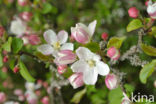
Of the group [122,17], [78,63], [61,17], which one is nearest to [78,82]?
[78,63]

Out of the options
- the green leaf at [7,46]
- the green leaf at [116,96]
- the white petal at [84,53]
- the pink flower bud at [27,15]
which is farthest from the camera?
the pink flower bud at [27,15]

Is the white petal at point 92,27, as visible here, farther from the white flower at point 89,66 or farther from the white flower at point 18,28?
the white flower at point 18,28

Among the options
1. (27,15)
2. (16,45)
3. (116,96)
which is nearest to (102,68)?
(116,96)

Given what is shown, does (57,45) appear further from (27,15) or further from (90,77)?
(27,15)

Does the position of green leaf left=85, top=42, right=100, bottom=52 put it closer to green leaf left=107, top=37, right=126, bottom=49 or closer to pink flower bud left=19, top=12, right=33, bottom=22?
green leaf left=107, top=37, right=126, bottom=49

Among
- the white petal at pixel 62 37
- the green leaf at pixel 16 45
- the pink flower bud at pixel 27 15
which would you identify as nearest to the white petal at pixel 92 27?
the white petal at pixel 62 37

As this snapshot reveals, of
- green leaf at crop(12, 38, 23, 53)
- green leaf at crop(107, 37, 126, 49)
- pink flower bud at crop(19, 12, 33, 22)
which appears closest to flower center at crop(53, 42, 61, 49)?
green leaf at crop(12, 38, 23, 53)

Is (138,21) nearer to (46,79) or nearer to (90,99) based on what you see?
(90,99)

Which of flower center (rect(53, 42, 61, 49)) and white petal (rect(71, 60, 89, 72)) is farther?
flower center (rect(53, 42, 61, 49))
